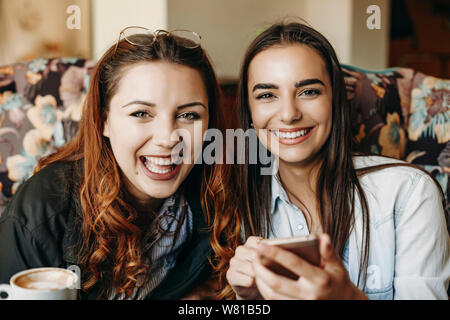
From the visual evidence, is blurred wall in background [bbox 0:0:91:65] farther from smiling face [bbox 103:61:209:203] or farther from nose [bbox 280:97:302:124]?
nose [bbox 280:97:302:124]

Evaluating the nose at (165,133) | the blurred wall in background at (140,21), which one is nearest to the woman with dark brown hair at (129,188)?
the nose at (165,133)

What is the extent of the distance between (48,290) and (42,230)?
0.37 metres

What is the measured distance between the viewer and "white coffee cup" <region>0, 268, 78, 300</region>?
716 mm

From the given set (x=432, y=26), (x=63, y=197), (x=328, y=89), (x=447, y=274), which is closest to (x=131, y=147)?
(x=63, y=197)

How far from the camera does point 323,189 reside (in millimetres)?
1282

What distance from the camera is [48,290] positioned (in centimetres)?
72

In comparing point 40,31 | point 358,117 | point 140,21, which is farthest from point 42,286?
point 40,31

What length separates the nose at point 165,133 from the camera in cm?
105

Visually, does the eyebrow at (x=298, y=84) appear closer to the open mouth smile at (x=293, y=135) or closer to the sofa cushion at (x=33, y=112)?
the open mouth smile at (x=293, y=135)

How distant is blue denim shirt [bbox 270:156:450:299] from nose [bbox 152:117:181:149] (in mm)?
439

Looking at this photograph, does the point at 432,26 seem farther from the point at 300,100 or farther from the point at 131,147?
the point at 131,147

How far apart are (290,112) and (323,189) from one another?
10.0 inches

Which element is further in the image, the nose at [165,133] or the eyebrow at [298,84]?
the eyebrow at [298,84]

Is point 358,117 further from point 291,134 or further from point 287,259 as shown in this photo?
point 287,259
